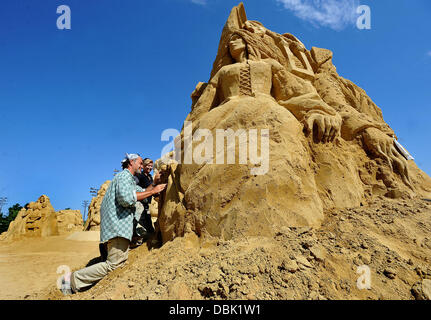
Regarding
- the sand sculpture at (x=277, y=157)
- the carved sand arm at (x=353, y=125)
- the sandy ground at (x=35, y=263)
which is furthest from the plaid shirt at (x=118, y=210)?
the carved sand arm at (x=353, y=125)

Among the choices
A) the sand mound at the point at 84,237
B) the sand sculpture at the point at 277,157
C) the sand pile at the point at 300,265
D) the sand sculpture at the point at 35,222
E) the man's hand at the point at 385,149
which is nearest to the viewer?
the sand pile at the point at 300,265

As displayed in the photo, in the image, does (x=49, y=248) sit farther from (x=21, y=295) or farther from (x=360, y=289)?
(x=360, y=289)

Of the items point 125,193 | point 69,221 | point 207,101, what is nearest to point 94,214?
point 69,221

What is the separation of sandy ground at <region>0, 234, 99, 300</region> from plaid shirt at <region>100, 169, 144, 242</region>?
109 cm

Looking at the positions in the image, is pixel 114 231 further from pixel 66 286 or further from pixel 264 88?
pixel 264 88

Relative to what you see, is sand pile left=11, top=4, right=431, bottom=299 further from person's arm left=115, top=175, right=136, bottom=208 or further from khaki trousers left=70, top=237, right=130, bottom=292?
person's arm left=115, top=175, right=136, bottom=208

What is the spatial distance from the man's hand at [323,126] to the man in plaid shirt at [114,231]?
98.2 inches

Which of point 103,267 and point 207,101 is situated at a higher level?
point 207,101

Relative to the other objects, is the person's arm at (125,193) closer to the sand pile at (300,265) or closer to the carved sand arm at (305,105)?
the sand pile at (300,265)

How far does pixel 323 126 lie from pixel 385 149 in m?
1.35

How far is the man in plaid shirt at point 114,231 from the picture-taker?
2.61 meters

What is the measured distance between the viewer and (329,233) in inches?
85.6

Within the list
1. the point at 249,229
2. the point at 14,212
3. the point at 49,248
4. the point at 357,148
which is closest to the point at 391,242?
the point at 249,229

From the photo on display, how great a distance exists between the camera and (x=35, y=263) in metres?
5.61
